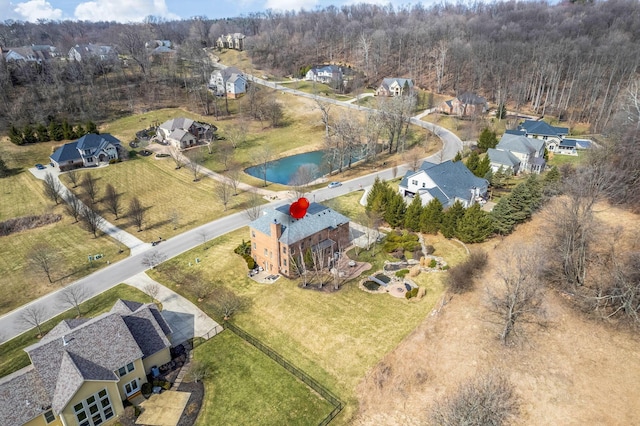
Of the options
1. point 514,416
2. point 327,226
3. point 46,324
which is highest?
point 327,226

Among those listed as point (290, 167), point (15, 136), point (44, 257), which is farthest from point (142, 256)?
point (15, 136)

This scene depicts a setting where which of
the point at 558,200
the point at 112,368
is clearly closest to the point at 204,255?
the point at 112,368

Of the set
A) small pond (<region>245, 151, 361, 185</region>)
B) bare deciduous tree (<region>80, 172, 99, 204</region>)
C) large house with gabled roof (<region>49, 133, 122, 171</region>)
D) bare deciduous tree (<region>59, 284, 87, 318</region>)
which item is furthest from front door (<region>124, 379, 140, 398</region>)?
large house with gabled roof (<region>49, 133, 122, 171</region>)

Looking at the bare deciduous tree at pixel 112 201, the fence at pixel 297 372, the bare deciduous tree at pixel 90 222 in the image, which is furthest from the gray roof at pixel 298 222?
the bare deciduous tree at pixel 112 201

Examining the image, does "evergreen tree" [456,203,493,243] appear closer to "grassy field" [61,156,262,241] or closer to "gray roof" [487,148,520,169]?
"gray roof" [487,148,520,169]

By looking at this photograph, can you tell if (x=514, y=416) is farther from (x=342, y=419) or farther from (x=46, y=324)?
(x=46, y=324)

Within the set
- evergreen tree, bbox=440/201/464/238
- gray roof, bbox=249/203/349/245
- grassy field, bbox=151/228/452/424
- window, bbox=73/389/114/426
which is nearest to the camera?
window, bbox=73/389/114/426
